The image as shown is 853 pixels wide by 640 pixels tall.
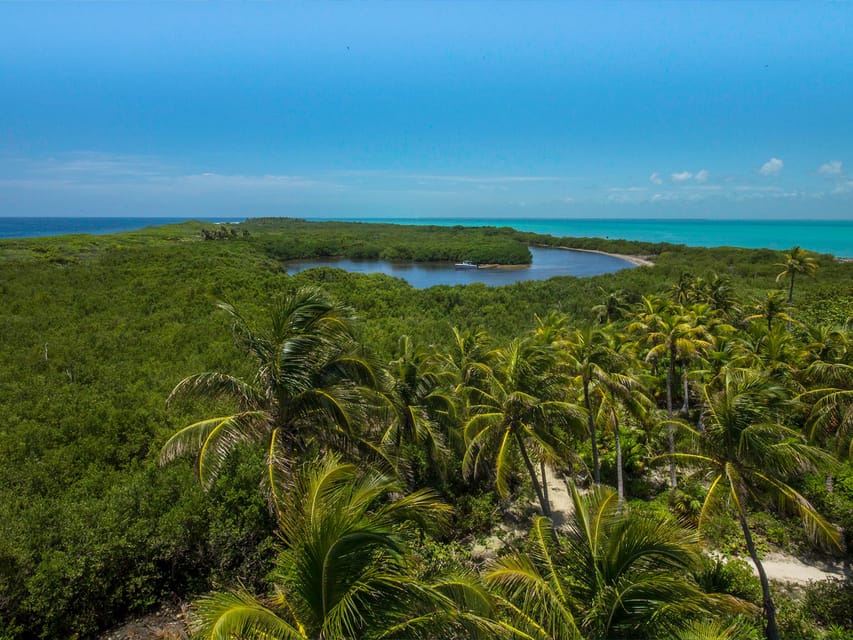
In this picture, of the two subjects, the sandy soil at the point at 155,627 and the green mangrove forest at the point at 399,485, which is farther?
the sandy soil at the point at 155,627

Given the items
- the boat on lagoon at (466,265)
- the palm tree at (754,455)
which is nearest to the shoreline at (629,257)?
the boat on lagoon at (466,265)

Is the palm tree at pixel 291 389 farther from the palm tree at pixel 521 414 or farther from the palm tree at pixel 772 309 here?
the palm tree at pixel 772 309

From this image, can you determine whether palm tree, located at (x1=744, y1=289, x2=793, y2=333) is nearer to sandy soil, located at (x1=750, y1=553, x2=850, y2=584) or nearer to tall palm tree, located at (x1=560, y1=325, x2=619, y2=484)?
sandy soil, located at (x1=750, y1=553, x2=850, y2=584)

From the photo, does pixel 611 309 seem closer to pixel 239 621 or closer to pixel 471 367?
pixel 471 367

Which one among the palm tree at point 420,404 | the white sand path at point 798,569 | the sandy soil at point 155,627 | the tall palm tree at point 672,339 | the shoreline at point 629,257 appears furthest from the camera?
the shoreline at point 629,257

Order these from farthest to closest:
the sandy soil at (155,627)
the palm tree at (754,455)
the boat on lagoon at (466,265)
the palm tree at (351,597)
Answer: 1. the boat on lagoon at (466,265)
2. the palm tree at (754,455)
3. the sandy soil at (155,627)
4. the palm tree at (351,597)
